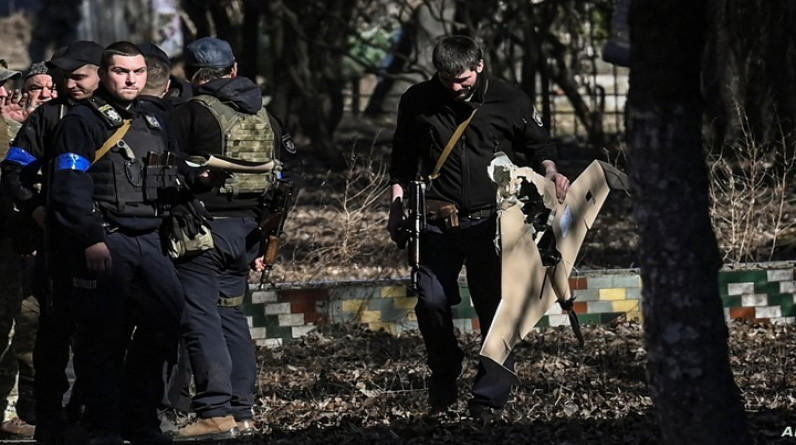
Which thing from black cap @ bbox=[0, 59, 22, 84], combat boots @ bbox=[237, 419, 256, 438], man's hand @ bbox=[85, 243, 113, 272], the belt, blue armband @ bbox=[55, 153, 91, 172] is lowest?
combat boots @ bbox=[237, 419, 256, 438]

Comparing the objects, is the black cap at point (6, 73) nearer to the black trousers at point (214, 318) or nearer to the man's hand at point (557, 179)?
the black trousers at point (214, 318)

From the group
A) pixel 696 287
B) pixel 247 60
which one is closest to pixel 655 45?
pixel 696 287

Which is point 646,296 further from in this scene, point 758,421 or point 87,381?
point 87,381

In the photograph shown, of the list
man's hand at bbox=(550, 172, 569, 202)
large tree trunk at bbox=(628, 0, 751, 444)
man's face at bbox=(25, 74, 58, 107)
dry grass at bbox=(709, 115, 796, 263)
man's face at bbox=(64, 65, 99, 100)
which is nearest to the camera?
large tree trunk at bbox=(628, 0, 751, 444)

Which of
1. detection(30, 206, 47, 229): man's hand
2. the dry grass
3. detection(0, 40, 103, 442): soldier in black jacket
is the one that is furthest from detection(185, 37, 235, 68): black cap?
the dry grass

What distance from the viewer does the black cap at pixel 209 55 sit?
7.44m

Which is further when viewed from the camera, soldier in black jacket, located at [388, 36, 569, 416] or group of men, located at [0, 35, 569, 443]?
soldier in black jacket, located at [388, 36, 569, 416]

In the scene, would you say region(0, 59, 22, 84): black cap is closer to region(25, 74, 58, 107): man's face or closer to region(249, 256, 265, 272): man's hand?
region(25, 74, 58, 107): man's face

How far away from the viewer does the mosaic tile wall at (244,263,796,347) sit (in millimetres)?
9531

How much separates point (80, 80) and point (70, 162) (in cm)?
76

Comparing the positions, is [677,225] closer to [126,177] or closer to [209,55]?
→ [126,177]

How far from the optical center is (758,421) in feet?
22.5

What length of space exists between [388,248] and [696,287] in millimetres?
7362

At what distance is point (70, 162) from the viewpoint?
637 cm
